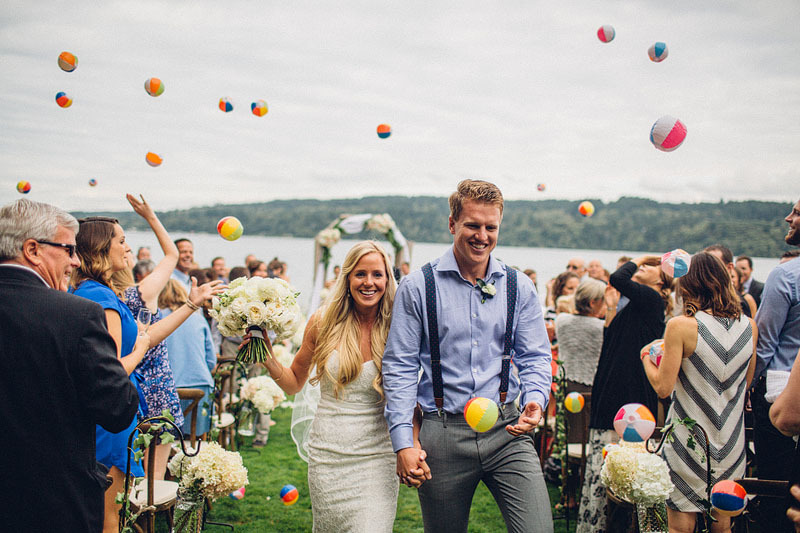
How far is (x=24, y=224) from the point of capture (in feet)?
7.18

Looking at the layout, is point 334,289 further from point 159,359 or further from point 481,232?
point 159,359

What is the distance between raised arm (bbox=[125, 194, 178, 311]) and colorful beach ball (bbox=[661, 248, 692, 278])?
11.1ft

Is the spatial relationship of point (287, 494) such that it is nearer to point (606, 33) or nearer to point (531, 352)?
point (531, 352)

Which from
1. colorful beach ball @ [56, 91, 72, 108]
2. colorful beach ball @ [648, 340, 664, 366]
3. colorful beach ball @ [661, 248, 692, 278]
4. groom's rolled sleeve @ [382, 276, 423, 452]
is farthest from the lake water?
colorful beach ball @ [661, 248, 692, 278]

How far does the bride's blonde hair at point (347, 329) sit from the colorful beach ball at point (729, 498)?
1.80 m

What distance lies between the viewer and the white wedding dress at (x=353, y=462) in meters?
3.04

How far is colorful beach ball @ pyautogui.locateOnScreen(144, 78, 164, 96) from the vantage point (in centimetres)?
623

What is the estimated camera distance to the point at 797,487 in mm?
1714

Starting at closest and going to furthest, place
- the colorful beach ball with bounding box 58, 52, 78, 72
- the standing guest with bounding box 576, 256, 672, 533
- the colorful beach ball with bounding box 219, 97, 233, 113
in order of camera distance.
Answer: the standing guest with bounding box 576, 256, 672, 533 < the colorful beach ball with bounding box 58, 52, 78, 72 < the colorful beach ball with bounding box 219, 97, 233, 113

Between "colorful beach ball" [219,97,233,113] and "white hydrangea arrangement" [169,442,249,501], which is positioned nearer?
"white hydrangea arrangement" [169,442,249,501]

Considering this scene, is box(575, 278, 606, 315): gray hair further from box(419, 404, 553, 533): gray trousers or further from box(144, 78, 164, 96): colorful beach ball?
box(144, 78, 164, 96): colorful beach ball

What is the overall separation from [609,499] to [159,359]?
3.57 m

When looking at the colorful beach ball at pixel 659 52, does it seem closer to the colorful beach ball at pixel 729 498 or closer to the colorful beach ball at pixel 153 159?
the colorful beach ball at pixel 729 498

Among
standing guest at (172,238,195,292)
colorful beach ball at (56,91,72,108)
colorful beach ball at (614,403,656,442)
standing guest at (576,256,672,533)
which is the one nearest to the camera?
colorful beach ball at (614,403,656,442)
